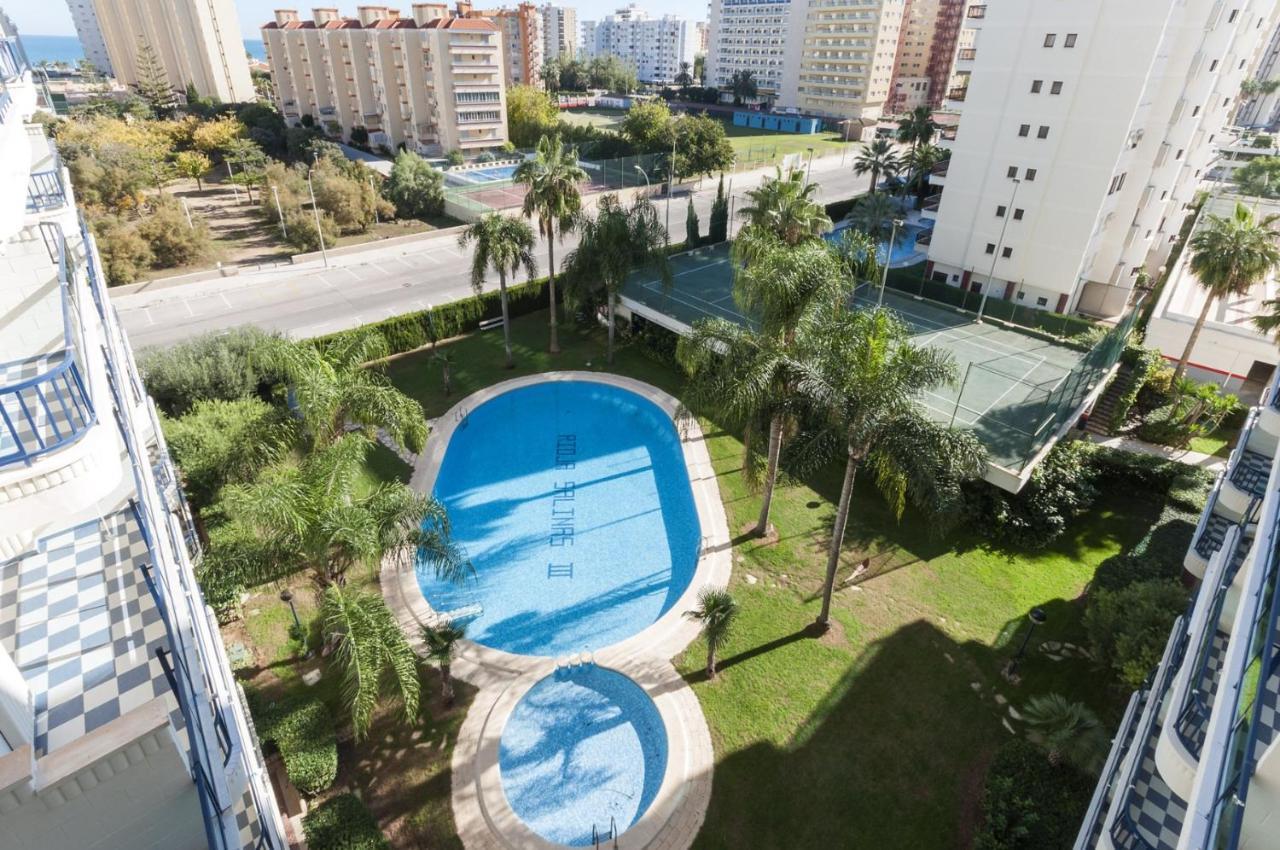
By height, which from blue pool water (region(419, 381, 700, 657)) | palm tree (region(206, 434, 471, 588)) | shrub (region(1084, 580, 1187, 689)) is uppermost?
palm tree (region(206, 434, 471, 588))

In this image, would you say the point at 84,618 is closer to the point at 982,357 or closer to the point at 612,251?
the point at 612,251

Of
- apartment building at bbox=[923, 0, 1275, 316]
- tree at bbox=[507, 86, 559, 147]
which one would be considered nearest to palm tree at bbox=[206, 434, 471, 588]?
apartment building at bbox=[923, 0, 1275, 316]

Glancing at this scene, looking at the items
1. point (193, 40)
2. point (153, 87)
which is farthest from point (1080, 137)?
point (193, 40)

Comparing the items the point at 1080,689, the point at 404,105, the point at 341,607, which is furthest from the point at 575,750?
the point at 404,105

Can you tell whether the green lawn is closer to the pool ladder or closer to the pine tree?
the pool ladder

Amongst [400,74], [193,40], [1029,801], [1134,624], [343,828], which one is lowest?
[343,828]

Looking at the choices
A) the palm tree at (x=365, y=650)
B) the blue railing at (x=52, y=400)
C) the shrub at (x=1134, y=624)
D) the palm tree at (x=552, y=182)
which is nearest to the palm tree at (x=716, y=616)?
the palm tree at (x=365, y=650)
